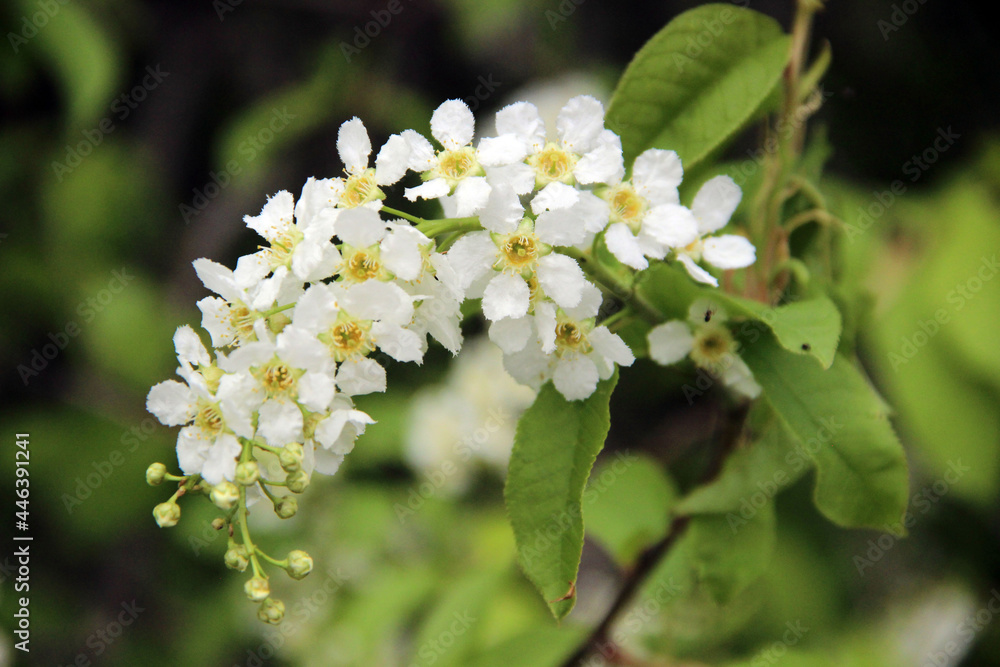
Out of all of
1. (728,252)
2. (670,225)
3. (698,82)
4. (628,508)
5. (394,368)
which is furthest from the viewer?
(394,368)

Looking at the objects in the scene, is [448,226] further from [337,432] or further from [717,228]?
[717,228]

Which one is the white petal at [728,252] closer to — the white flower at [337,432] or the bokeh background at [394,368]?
the white flower at [337,432]

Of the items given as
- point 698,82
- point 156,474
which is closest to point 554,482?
point 156,474

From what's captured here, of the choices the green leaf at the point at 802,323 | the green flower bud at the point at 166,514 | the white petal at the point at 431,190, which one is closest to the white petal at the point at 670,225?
the green leaf at the point at 802,323

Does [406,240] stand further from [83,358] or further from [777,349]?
[83,358]

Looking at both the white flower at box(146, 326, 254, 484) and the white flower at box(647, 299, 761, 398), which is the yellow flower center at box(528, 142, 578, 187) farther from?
the white flower at box(146, 326, 254, 484)

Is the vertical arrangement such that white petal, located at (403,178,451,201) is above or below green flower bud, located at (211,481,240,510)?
above

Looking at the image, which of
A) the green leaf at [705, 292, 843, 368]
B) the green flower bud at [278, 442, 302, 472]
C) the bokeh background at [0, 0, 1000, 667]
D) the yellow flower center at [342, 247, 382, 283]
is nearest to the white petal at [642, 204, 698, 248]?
the green leaf at [705, 292, 843, 368]
